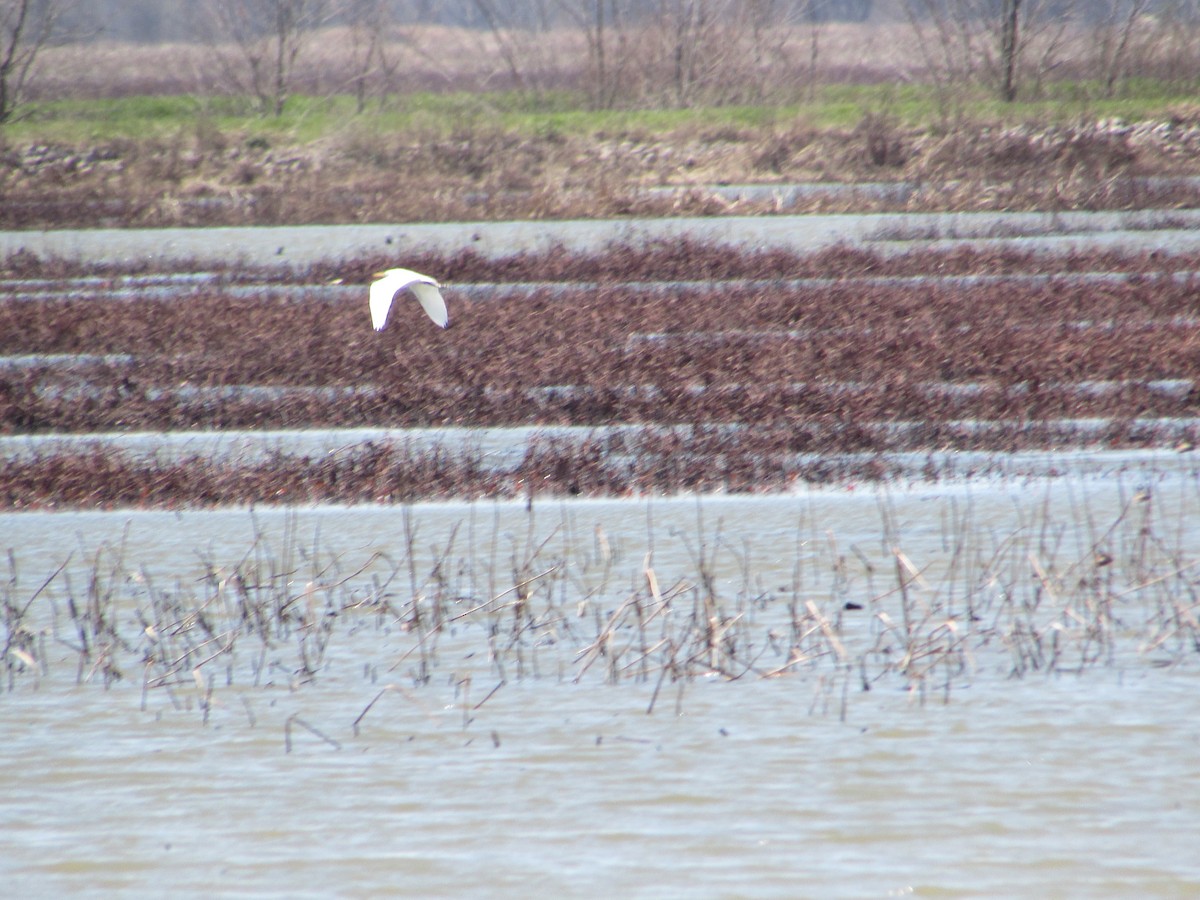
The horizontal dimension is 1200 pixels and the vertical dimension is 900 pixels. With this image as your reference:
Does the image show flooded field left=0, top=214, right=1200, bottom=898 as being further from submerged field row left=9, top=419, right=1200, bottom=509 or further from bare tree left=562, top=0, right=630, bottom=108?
bare tree left=562, top=0, right=630, bottom=108

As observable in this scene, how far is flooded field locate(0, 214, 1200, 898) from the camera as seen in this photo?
15.3 ft

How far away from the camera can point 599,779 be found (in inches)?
200

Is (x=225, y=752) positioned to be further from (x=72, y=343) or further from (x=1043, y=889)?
(x=72, y=343)

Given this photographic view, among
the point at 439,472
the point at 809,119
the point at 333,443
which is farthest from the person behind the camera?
the point at 809,119

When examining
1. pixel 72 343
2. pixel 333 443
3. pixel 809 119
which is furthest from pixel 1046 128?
pixel 333 443

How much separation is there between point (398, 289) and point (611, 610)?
5.35 meters

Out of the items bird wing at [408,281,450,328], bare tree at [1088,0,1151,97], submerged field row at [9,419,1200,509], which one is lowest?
submerged field row at [9,419,1200,509]

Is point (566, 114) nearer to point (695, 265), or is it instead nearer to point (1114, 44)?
point (1114, 44)

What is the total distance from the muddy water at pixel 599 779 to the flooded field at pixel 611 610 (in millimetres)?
17

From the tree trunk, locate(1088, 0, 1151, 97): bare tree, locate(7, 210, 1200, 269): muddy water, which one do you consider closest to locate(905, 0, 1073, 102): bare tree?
the tree trunk

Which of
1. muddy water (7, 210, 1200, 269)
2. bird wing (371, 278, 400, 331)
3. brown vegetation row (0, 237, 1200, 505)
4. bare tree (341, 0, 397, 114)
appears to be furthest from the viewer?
bare tree (341, 0, 397, 114)

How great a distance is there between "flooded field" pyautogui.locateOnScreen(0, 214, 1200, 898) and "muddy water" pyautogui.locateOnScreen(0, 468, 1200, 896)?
0.05ft

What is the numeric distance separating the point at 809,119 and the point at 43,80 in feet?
70.0

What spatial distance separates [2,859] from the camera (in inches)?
183
